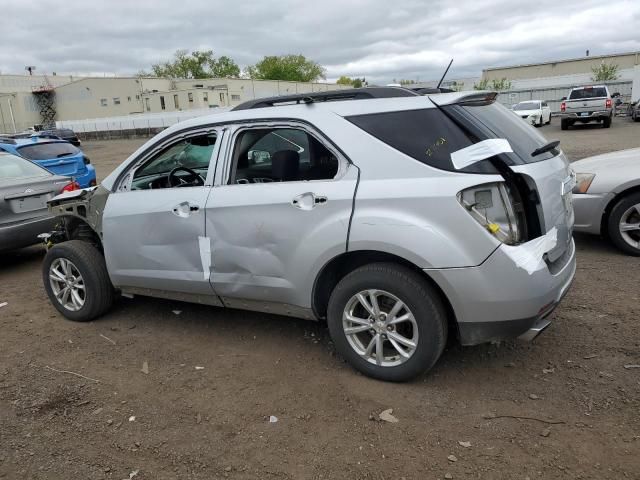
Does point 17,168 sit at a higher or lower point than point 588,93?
lower

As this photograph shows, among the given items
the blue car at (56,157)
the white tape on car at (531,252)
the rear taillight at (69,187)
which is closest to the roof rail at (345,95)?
the white tape on car at (531,252)

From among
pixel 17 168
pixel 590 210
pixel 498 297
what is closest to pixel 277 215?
pixel 498 297

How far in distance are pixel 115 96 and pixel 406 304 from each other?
65.4 meters

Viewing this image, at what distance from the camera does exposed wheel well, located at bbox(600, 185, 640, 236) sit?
5200mm

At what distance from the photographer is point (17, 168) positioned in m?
6.84

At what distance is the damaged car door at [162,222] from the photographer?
12.2 feet

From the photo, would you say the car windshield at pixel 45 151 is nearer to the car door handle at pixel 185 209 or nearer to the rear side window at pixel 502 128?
the car door handle at pixel 185 209

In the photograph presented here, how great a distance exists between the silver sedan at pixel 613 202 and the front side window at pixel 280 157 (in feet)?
11.3

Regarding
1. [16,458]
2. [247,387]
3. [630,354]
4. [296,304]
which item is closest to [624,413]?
[630,354]

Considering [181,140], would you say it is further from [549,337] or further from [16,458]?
[549,337]

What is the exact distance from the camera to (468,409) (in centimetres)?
293

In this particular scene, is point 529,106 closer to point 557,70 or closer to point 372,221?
point 372,221

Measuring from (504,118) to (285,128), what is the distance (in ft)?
4.80

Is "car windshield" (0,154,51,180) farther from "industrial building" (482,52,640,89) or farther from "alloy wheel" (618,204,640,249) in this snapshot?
"industrial building" (482,52,640,89)
